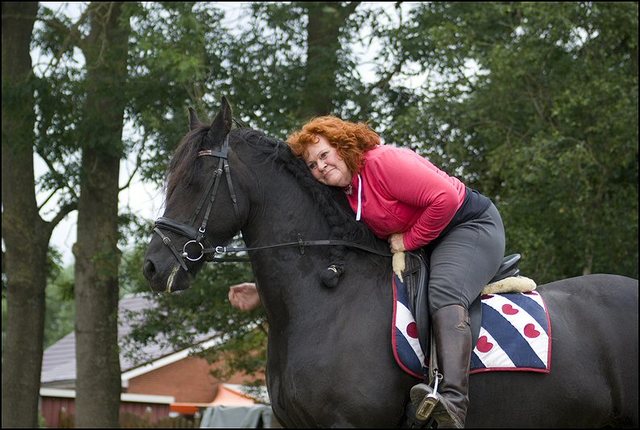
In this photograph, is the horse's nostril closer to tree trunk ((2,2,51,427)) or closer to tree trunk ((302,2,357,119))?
tree trunk ((302,2,357,119))

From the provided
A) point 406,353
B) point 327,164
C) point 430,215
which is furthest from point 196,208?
point 406,353

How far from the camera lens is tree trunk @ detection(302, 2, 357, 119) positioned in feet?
54.8

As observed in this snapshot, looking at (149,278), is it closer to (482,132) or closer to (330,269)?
(330,269)

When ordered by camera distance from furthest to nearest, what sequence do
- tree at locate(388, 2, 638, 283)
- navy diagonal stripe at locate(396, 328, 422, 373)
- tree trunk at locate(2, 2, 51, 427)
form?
tree trunk at locate(2, 2, 51, 427)
tree at locate(388, 2, 638, 283)
navy diagonal stripe at locate(396, 328, 422, 373)

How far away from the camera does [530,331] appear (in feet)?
18.5

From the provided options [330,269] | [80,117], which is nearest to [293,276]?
[330,269]

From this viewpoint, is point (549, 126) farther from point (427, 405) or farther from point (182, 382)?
point (182, 382)

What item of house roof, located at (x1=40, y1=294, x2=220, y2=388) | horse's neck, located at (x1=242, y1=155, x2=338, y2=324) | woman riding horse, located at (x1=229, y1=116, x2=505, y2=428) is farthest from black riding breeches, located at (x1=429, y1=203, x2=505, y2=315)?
house roof, located at (x1=40, y1=294, x2=220, y2=388)

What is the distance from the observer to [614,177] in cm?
1545

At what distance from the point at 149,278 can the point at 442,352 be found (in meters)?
1.71

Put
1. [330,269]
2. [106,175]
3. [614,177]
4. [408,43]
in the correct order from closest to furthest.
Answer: [330,269]
[614,177]
[408,43]
[106,175]

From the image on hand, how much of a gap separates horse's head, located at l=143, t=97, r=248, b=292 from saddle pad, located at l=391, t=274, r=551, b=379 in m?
1.10

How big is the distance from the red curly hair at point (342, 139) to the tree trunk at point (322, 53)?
1014 cm

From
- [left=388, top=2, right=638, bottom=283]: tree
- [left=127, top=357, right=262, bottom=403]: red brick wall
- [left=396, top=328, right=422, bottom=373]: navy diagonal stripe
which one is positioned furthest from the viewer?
[left=127, top=357, right=262, bottom=403]: red brick wall
